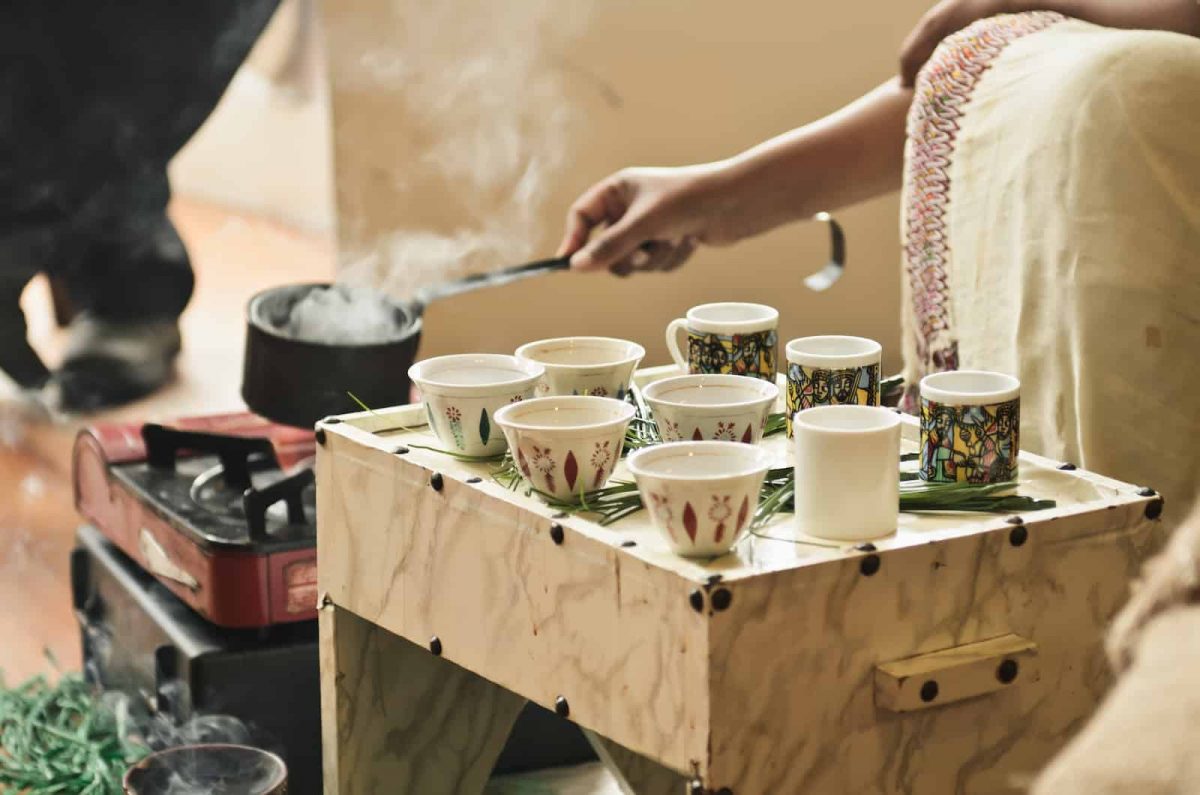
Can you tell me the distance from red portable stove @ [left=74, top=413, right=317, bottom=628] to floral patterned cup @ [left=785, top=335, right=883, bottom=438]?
0.69 meters

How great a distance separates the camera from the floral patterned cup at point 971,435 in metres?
1.20

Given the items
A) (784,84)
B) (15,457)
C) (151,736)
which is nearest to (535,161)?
(784,84)

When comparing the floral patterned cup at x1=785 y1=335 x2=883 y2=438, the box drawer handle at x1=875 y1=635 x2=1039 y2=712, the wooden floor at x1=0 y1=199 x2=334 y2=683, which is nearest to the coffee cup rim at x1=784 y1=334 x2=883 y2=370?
the floral patterned cup at x1=785 y1=335 x2=883 y2=438

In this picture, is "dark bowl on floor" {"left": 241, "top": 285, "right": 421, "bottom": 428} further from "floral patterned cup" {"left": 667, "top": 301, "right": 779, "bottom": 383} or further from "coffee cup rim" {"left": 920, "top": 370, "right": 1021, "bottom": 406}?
"coffee cup rim" {"left": 920, "top": 370, "right": 1021, "bottom": 406}

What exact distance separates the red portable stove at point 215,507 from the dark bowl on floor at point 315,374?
0.07m

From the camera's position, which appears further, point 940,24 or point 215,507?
point 215,507

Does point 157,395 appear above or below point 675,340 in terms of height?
below

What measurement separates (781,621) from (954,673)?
0.14m

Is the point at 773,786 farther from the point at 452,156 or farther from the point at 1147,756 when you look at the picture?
the point at 452,156

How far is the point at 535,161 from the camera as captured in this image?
301cm

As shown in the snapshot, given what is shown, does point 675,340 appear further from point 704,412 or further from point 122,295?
point 122,295

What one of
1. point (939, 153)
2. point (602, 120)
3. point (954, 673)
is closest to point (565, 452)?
point (954, 673)

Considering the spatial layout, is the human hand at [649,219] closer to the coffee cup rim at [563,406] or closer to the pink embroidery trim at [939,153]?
the pink embroidery trim at [939,153]

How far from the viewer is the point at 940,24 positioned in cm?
177
